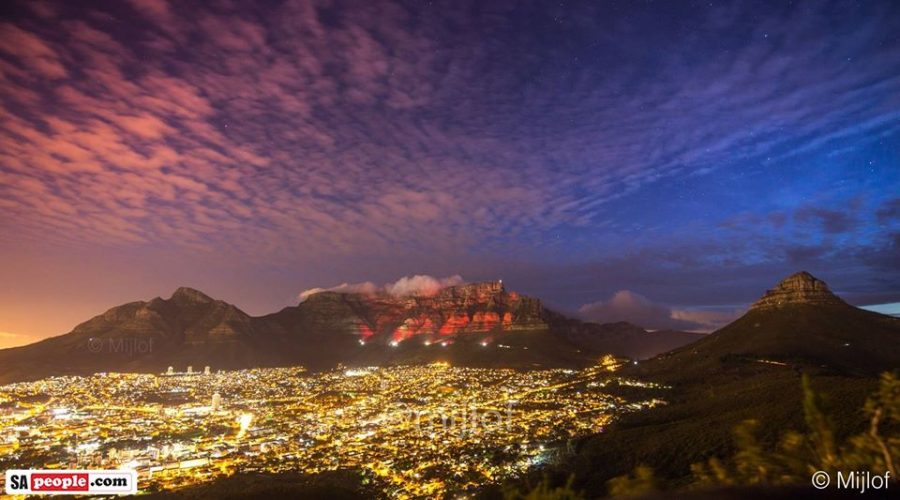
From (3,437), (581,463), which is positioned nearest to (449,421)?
(581,463)

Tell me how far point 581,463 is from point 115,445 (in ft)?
242

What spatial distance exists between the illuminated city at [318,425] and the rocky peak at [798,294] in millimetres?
51785

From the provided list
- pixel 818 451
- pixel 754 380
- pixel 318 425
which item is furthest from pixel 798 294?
pixel 818 451

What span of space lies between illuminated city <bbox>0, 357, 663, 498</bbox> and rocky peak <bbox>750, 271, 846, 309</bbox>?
51.8m

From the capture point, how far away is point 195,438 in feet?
269

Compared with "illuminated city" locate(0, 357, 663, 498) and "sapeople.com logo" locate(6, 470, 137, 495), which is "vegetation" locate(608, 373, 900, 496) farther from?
"illuminated city" locate(0, 357, 663, 498)

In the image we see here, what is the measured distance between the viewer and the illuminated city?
192ft

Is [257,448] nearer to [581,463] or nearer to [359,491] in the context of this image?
[359,491]

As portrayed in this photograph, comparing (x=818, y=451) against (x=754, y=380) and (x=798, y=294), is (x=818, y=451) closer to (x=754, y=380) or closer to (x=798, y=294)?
(x=754, y=380)

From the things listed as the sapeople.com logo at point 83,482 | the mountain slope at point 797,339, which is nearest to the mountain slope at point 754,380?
the mountain slope at point 797,339

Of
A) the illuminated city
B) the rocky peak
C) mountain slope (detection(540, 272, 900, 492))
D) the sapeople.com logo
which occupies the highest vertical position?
the rocky peak

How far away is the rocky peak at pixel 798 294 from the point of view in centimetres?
12888

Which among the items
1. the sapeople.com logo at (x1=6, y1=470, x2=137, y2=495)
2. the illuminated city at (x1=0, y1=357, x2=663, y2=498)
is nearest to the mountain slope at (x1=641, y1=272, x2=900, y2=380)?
the illuminated city at (x1=0, y1=357, x2=663, y2=498)

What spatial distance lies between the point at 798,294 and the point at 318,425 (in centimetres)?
13248
